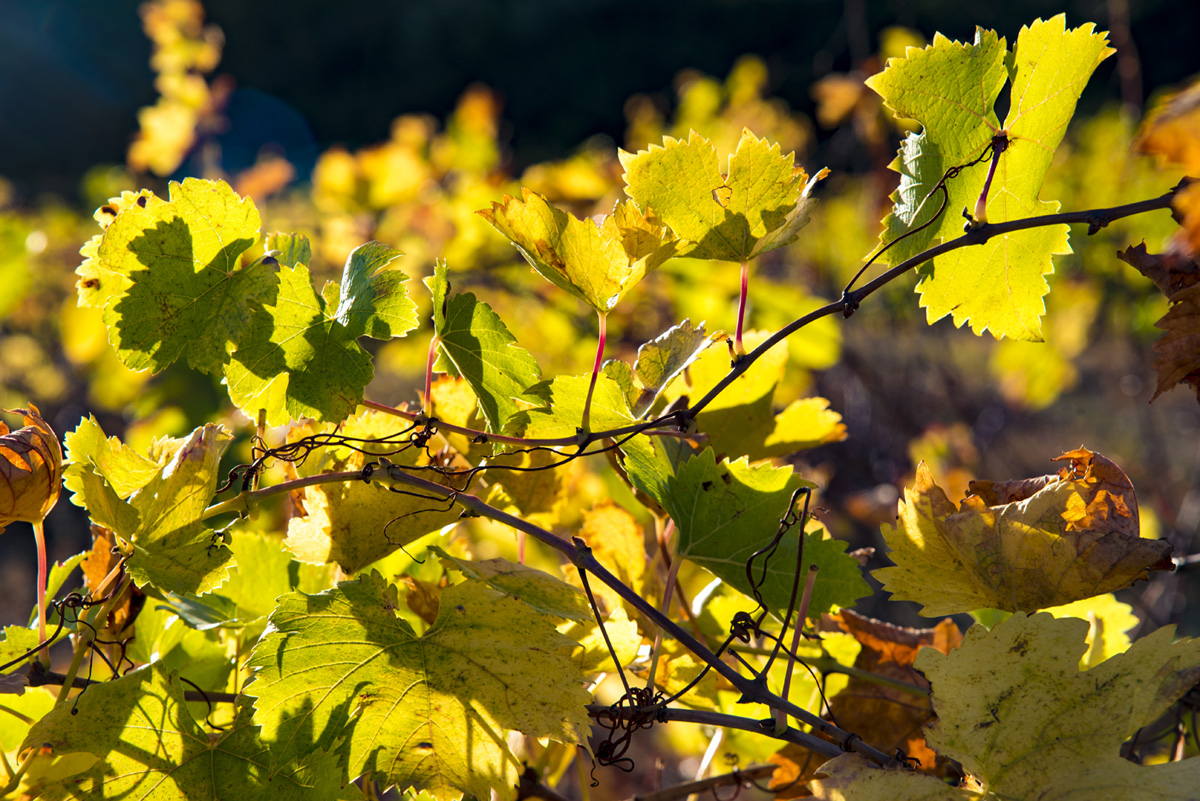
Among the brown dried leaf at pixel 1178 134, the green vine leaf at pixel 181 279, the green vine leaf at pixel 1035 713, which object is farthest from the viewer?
the green vine leaf at pixel 181 279

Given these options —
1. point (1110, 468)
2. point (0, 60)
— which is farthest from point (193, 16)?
point (0, 60)

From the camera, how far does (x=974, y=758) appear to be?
0.52 metres

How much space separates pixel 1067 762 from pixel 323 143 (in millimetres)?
14834

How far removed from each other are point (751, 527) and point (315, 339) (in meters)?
0.34

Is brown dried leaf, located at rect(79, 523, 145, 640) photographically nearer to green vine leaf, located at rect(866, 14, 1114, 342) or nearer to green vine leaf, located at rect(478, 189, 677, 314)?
green vine leaf, located at rect(478, 189, 677, 314)

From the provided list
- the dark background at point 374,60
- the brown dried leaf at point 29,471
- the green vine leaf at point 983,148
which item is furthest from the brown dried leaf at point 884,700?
the dark background at point 374,60

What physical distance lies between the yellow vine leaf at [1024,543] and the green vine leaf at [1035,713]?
0.04 m

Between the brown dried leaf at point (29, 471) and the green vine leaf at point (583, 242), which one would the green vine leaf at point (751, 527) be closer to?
the green vine leaf at point (583, 242)

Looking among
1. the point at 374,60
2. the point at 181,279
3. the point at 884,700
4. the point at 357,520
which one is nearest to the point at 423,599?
the point at 357,520

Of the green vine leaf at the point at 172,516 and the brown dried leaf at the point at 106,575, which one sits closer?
the green vine leaf at the point at 172,516

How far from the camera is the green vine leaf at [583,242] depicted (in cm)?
54

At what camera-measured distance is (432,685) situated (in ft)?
1.84

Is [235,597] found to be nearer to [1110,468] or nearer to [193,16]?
[1110,468]

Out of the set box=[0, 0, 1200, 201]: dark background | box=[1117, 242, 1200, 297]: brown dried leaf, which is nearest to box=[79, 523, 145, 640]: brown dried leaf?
box=[1117, 242, 1200, 297]: brown dried leaf
